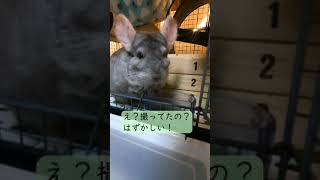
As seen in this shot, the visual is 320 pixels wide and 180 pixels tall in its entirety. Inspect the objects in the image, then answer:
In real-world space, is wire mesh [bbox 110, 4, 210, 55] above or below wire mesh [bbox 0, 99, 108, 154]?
above

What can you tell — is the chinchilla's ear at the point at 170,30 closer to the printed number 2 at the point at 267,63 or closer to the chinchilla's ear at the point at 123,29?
the chinchilla's ear at the point at 123,29

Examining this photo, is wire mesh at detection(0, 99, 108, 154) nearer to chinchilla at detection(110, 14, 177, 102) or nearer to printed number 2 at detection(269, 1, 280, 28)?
chinchilla at detection(110, 14, 177, 102)

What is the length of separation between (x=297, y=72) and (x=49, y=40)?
49 cm

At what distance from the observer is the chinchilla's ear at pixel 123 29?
695 mm

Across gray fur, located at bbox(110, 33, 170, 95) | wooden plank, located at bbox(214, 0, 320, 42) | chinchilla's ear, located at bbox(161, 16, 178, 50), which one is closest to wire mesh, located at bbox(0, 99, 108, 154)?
gray fur, located at bbox(110, 33, 170, 95)

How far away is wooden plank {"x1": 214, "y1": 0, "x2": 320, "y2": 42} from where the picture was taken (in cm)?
63

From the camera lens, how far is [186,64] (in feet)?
2.32

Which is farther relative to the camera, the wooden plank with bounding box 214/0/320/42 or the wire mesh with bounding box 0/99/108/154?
the wire mesh with bounding box 0/99/108/154

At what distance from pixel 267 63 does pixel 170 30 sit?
19 centimetres

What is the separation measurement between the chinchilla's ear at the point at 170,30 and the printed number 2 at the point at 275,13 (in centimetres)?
18

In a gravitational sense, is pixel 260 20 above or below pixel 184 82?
above

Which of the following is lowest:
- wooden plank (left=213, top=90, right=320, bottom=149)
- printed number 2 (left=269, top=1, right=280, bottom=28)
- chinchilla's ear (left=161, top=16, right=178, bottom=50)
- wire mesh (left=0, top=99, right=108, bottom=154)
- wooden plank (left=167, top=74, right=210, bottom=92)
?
wire mesh (left=0, top=99, right=108, bottom=154)

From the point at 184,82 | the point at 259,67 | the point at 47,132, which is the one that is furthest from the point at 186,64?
the point at 47,132

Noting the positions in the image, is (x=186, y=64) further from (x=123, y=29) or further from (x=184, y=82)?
(x=123, y=29)
